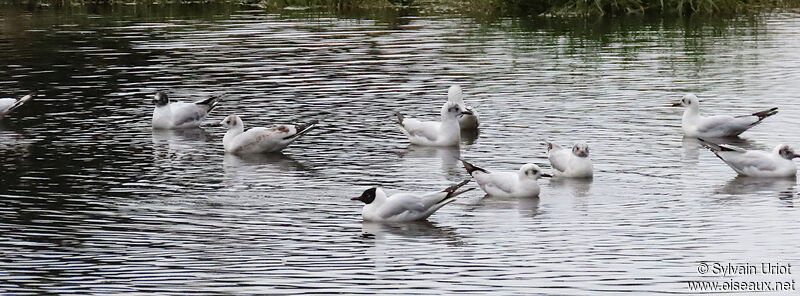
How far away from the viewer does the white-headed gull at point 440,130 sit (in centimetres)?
2017

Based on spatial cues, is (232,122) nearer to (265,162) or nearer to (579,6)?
(265,162)

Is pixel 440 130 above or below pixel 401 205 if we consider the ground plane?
above

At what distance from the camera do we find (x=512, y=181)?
1641 centimetres

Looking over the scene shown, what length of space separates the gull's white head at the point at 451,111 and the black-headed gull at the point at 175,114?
434cm

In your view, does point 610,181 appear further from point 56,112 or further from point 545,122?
point 56,112

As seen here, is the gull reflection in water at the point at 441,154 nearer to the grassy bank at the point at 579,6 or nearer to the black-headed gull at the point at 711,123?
the black-headed gull at the point at 711,123

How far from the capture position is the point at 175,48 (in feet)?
114

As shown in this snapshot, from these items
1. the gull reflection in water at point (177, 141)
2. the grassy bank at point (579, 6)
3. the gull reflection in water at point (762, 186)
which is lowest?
the gull reflection in water at point (762, 186)

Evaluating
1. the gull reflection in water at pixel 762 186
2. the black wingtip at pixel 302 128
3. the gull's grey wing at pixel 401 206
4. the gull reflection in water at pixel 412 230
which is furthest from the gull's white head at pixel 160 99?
the gull reflection in water at pixel 762 186

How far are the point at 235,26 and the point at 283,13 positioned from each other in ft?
17.5

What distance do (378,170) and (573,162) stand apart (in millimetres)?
2367

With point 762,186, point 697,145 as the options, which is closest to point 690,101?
point 697,145

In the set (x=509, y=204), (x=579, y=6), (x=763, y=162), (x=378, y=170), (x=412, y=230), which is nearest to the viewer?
(x=412, y=230)

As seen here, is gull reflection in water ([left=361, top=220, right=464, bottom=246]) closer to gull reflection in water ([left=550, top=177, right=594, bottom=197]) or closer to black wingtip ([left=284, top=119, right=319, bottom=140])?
gull reflection in water ([left=550, top=177, right=594, bottom=197])
